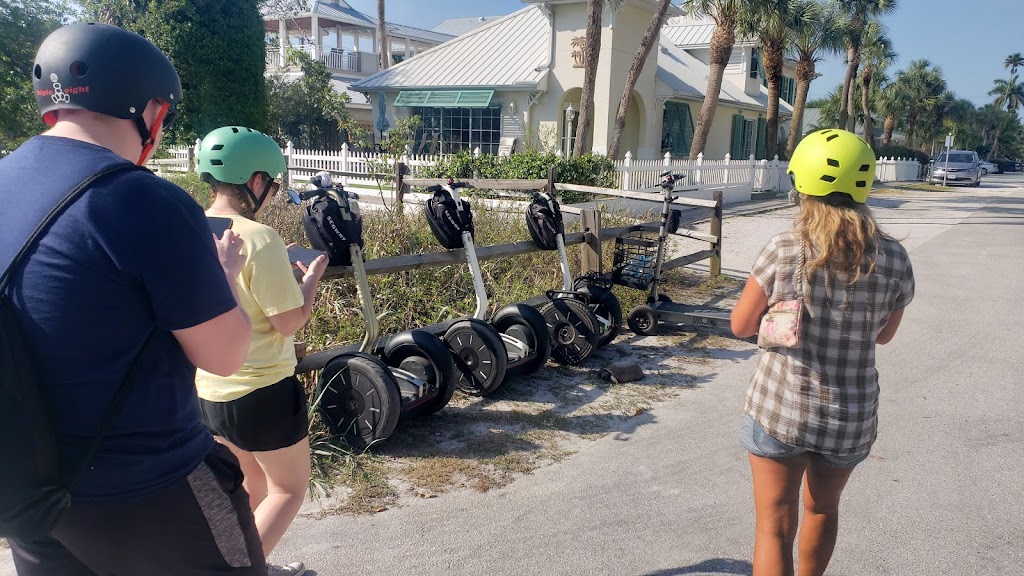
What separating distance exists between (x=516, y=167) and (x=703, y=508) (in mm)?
10867

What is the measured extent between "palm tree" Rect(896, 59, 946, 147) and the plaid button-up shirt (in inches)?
2754

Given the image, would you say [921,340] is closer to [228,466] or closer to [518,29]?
[228,466]

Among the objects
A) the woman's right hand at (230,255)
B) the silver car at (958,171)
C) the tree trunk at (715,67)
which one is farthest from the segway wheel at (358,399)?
the silver car at (958,171)

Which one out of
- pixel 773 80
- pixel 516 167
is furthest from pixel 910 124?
pixel 516 167

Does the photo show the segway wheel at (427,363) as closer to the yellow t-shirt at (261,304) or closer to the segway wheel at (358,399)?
the segway wheel at (358,399)

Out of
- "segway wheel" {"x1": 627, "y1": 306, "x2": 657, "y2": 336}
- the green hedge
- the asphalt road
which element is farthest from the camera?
the green hedge

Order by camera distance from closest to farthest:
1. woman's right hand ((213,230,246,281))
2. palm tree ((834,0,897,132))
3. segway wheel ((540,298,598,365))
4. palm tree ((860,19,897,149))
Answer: woman's right hand ((213,230,246,281))
segway wheel ((540,298,598,365))
palm tree ((834,0,897,132))
palm tree ((860,19,897,149))

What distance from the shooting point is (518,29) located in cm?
2702

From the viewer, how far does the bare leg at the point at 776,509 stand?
252 cm

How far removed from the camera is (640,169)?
706 inches

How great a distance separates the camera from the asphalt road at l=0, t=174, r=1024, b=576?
3.37 metres

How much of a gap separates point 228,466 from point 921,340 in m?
7.42

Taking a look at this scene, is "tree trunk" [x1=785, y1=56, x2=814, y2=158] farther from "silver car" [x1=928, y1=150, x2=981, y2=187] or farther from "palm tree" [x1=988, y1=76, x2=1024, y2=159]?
"palm tree" [x1=988, y1=76, x2=1024, y2=159]

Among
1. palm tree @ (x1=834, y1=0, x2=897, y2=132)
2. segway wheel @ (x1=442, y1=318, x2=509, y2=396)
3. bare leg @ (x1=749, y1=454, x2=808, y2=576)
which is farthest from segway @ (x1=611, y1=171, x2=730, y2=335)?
palm tree @ (x1=834, y1=0, x2=897, y2=132)
